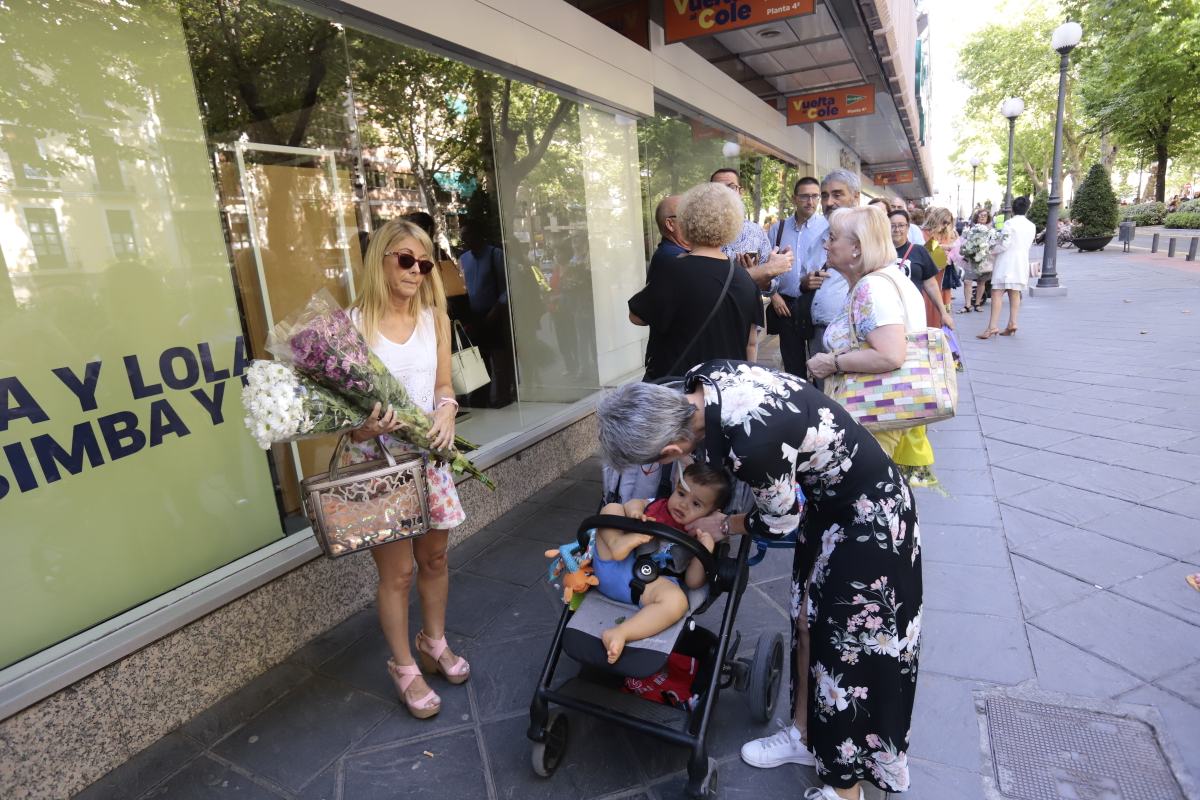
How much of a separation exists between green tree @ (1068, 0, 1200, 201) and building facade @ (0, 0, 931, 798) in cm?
2562

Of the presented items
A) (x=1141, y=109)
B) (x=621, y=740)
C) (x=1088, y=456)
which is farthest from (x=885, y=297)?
(x=1141, y=109)

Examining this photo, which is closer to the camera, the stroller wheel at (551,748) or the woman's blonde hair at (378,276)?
the stroller wheel at (551,748)

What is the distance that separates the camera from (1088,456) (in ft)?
15.8

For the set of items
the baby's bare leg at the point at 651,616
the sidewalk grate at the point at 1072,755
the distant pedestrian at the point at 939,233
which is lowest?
the sidewalk grate at the point at 1072,755

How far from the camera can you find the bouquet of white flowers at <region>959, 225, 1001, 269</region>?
34.9ft

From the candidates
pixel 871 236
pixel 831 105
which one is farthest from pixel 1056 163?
pixel 871 236

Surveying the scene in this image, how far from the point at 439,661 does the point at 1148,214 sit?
4139 cm

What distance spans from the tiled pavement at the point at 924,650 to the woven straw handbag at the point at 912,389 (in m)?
1.07

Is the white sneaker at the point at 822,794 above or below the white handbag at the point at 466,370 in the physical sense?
below

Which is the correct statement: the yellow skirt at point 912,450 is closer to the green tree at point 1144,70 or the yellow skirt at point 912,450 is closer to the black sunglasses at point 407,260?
the black sunglasses at point 407,260

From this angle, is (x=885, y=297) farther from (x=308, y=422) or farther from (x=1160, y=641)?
(x=308, y=422)

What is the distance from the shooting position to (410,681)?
8.57 ft

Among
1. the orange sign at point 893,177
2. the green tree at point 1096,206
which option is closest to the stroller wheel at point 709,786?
the green tree at point 1096,206

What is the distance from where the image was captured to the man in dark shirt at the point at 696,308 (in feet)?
9.89
